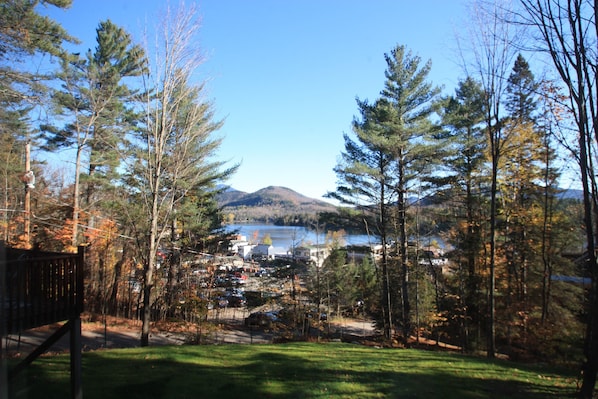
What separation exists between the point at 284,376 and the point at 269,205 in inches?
1811

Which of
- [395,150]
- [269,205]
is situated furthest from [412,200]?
[269,205]

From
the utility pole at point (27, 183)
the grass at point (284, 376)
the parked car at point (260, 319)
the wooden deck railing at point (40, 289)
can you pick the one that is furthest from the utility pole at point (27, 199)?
the parked car at point (260, 319)

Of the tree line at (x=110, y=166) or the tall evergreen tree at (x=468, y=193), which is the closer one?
the tree line at (x=110, y=166)

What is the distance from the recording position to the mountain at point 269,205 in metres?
23.8

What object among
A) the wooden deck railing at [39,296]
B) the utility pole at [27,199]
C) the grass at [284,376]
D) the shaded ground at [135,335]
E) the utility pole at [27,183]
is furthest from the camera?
the shaded ground at [135,335]

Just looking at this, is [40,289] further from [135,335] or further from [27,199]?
[135,335]

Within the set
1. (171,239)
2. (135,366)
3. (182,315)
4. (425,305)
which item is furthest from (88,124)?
(425,305)

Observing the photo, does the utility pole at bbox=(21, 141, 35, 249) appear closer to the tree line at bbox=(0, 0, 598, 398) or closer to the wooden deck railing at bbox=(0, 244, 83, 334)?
the tree line at bbox=(0, 0, 598, 398)

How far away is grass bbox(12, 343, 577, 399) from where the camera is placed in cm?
504

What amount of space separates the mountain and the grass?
9948 mm

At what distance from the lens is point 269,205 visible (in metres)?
51.6

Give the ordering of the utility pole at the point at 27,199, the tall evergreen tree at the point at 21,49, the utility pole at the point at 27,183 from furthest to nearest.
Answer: the utility pole at the point at 27,199
the utility pole at the point at 27,183
the tall evergreen tree at the point at 21,49

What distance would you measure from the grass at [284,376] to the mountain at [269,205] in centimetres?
995

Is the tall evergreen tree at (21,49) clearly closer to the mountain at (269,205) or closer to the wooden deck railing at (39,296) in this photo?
the wooden deck railing at (39,296)
